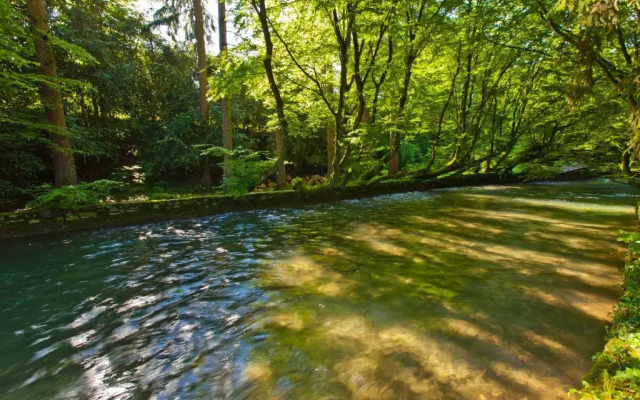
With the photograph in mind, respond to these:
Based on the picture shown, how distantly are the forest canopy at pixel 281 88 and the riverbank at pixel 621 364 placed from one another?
3.33 m

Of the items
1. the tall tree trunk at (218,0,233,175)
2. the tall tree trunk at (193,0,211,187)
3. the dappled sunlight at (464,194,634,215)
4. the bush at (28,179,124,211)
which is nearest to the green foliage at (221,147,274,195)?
the tall tree trunk at (218,0,233,175)

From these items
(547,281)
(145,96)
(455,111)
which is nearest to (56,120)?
(145,96)

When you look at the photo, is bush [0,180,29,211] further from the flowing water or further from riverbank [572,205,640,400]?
riverbank [572,205,640,400]

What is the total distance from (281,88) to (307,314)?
1150 centimetres

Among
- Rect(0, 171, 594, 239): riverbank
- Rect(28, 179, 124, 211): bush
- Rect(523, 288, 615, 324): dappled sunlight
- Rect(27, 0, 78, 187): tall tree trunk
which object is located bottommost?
Rect(523, 288, 615, 324): dappled sunlight

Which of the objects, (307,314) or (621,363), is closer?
(621,363)

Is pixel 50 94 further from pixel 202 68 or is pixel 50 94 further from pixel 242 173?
→ pixel 202 68

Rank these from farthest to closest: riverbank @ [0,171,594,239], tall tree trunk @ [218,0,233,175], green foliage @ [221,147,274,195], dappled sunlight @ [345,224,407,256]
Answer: tall tree trunk @ [218,0,233,175] < green foliage @ [221,147,274,195] < riverbank @ [0,171,594,239] < dappled sunlight @ [345,224,407,256]

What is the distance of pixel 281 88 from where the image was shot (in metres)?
13.3

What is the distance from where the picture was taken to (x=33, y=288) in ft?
14.6

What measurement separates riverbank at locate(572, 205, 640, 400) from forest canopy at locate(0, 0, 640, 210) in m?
3.33

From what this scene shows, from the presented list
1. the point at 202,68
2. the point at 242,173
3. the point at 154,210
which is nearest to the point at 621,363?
the point at 154,210

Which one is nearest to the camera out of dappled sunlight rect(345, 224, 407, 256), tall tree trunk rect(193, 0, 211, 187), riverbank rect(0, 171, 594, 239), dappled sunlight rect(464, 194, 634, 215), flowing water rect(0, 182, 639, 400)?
flowing water rect(0, 182, 639, 400)

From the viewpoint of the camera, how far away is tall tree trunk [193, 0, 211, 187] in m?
13.2
